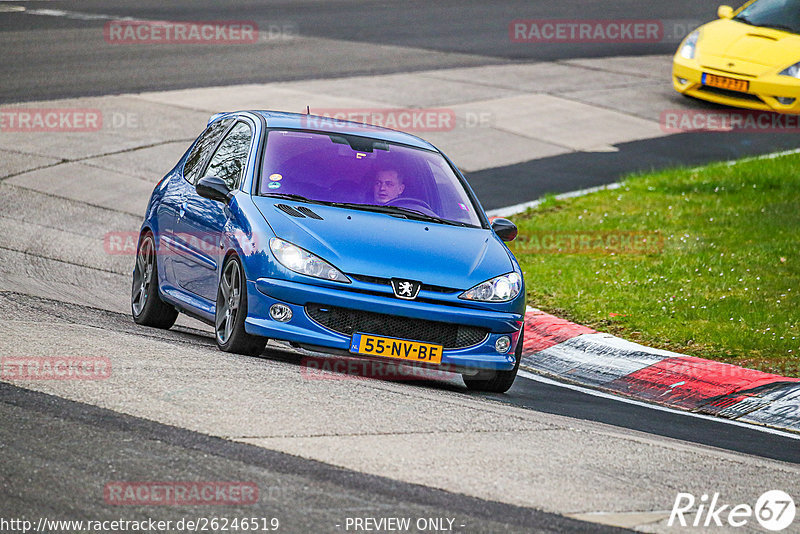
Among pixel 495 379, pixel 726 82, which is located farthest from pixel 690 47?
pixel 495 379

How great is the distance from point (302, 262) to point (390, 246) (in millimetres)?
575

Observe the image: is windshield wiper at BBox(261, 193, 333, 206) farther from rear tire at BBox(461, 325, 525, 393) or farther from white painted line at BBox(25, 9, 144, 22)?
white painted line at BBox(25, 9, 144, 22)

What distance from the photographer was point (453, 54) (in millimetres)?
24172

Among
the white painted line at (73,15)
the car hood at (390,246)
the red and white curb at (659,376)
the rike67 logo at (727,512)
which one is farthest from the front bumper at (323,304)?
the white painted line at (73,15)

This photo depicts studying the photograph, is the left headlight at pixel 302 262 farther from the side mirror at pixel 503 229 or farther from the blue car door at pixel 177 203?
the side mirror at pixel 503 229

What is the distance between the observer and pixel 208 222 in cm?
864

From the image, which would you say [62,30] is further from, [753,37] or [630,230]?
[630,230]

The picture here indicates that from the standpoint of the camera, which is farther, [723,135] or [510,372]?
[723,135]

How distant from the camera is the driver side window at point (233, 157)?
884 cm

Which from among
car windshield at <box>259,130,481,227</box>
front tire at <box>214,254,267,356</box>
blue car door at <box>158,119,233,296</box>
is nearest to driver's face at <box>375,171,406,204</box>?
car windshield at <box>259,130,481,227</box>

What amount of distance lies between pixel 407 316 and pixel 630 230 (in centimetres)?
636

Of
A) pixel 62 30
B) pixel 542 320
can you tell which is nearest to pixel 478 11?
pixel 62 30

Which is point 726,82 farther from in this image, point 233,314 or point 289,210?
point 233,314

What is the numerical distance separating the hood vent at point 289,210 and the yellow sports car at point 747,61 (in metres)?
12.3
